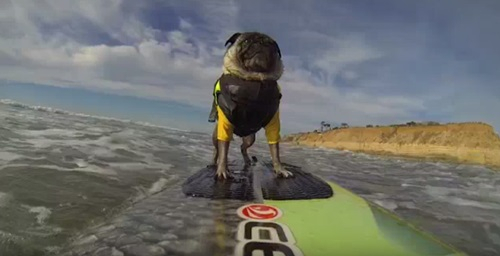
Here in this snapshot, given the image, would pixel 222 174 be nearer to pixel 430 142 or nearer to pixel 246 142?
pixel 246 142

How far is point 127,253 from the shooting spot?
2.38 metres

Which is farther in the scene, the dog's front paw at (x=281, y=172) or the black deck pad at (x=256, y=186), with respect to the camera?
the dog's front paw at (x=281, y=172)

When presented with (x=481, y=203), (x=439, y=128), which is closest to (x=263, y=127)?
(x=481, y=203)

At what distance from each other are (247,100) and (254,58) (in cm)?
48

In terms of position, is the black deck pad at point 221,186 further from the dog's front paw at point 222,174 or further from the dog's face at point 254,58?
the dog's face at point 254,58

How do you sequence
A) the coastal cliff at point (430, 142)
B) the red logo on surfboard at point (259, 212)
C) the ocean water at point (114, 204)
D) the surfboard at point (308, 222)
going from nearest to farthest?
the surfboard at point (308, 222) → the ocean water at point (114, 204) → the red logo on surfboard at point (259, 212) → the coastal cliff at point (430, 142)

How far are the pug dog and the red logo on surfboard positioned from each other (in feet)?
4.09

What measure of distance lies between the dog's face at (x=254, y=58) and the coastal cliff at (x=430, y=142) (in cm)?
2569

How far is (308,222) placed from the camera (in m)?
2.99

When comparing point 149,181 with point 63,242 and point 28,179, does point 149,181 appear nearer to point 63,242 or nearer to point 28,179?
point 28,179

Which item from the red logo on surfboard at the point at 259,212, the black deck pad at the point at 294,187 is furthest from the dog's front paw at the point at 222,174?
the red logo on surfboard at the point at 259,212

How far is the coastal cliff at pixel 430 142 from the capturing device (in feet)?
101

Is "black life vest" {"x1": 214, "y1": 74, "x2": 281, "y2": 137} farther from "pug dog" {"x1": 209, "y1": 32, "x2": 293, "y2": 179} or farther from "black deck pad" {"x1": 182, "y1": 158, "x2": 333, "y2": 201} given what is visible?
"black deck pad" {"x1": 182, "y1": 158, "x2": 333, "y2": 201}

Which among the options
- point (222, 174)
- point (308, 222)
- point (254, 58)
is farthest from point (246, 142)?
point (308, 222)
